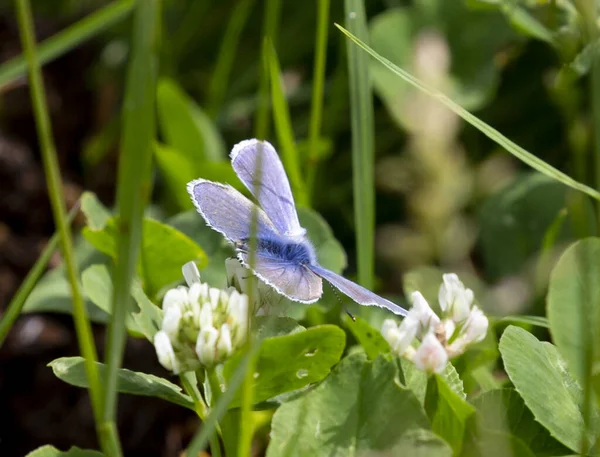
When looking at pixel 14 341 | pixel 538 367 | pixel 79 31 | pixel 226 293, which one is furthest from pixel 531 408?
pixel 14 341

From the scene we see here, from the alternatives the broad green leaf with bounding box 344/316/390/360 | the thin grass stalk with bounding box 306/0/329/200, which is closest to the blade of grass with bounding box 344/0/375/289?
the thin grass stalk with bounding box 306/0/329/200

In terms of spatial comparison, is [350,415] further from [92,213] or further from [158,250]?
[92,213]

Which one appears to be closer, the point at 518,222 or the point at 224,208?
the point at 224,208

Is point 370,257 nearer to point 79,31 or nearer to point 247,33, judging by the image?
point 79,31

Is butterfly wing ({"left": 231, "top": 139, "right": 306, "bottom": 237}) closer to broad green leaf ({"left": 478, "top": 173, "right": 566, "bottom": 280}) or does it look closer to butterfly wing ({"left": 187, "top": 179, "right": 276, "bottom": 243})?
butterfly wing ({"left": 187, "top": 179, "right": 276, "bottom": 243})

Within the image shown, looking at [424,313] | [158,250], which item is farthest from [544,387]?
[158,250]

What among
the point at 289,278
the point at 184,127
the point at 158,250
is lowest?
the point at 289,278
